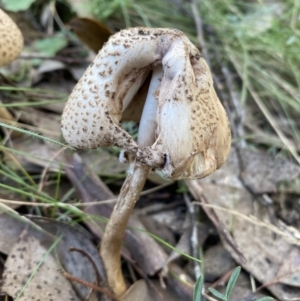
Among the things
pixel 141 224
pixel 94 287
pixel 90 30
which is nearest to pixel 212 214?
pixel 141 224

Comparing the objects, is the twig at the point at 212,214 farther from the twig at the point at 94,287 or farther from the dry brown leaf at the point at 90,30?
the dry brown leaf at the point at 90,30

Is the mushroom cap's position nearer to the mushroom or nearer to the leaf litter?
the leaf litter

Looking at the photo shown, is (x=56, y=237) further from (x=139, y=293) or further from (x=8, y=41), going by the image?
(x=8, y=41)

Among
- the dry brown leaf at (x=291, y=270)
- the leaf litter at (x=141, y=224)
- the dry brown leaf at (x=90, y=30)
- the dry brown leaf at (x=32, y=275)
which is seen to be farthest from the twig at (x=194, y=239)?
the dry brown leaf at (x=90, y=30)

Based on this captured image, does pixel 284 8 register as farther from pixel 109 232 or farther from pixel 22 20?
pixel 109 232

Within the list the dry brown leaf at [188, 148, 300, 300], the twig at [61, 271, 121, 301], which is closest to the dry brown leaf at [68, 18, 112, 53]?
the dry brown leaf at [188, 148, 300, 300]

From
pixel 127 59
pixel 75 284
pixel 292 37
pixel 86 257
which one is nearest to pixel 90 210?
pixel 86 257

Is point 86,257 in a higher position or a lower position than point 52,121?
lower
